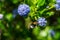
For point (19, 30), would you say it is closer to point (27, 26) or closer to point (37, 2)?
point (27, 26)

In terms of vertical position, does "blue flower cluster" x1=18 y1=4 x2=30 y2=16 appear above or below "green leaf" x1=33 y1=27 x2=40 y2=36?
above

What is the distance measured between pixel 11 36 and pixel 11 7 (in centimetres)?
42

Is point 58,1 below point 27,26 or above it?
above

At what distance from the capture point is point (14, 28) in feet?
4.54

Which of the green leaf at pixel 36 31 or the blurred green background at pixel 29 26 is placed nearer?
the blurred green background at pixel 29 26

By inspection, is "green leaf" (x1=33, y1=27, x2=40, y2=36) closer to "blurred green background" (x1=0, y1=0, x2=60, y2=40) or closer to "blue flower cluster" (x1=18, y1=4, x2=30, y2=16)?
"blurred green background" (x1=0, y1=0, x2=60, y2=40)

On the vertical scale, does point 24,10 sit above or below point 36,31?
above

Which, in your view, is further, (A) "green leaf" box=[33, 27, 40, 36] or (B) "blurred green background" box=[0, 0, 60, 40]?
(A) "green leaf" box=[33, 27, 40, 36]

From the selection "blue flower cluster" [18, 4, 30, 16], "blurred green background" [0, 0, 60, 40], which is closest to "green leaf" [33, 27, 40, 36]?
"blurred green background" [0, 0, 60, 40]

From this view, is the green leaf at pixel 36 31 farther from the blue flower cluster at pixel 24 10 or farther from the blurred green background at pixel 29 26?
the blue flower cluster at pixel 24 10

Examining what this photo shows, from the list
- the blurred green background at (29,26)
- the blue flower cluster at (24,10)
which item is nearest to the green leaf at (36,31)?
the blurred green background at (29,26)

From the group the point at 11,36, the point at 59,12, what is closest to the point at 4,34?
the point at 11,36

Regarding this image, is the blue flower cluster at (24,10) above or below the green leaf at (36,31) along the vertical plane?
above

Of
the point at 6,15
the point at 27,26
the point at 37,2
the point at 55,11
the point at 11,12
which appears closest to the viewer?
the point at 37,2
